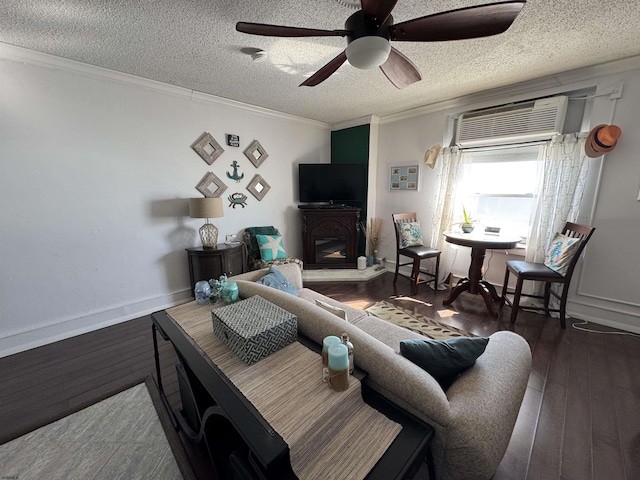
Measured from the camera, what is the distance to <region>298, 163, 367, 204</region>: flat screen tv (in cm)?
398

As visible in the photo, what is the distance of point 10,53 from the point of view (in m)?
1.94

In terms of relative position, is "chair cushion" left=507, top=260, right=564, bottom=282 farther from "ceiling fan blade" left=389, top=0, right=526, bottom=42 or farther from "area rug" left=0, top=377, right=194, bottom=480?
"area rug" left=0, top=377, right=194, bottom=480

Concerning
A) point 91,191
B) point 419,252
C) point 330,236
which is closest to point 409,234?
point 419,252

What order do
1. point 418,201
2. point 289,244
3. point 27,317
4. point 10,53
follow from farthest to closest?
1. point 289,244
2. point 418,201
3. point 27,317
4. point 10,53

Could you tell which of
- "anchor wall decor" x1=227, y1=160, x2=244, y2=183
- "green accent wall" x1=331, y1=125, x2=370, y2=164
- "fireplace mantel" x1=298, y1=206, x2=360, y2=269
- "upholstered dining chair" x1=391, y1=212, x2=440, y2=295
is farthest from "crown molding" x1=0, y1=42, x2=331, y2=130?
"upholstered dining chair" x1=391, y1=212, x2=440, y2=295

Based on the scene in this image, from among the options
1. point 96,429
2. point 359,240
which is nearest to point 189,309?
point 96,429

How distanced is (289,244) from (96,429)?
298cm

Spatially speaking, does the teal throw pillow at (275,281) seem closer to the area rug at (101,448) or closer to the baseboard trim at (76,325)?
the area rug at (101,448)

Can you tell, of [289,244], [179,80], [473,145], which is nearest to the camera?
[179,80]

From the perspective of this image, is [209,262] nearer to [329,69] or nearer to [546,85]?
[329,69]

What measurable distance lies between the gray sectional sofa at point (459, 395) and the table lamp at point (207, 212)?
2.05 metres

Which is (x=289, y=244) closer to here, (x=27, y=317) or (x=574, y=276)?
(x=27, y=317)

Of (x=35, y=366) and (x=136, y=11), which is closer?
(x=136, y=11)

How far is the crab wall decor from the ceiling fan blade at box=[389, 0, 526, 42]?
101 inches
